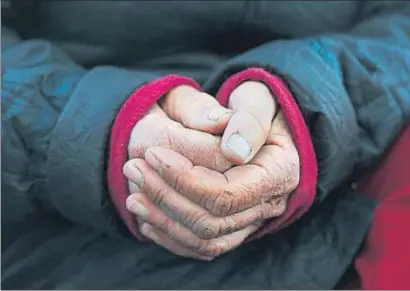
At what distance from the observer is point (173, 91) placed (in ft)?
2.28

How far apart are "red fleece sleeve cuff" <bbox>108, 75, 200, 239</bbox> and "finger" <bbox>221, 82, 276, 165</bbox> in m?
0.06

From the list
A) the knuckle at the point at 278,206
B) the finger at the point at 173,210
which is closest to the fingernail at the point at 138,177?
the finger at the point at 173,210

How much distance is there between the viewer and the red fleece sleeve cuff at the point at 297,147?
2.18 ft

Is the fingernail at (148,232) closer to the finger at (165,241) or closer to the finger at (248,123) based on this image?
the finger at (165,241)

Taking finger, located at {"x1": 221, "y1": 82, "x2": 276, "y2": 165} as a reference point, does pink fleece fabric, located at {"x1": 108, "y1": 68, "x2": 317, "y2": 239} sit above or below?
below

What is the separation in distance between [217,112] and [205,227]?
0.09m

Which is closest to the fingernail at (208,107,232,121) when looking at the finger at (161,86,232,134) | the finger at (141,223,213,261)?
the finger at (161,86,232,134)

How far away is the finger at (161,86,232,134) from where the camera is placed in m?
0.62

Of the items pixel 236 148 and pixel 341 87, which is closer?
pixel 236 148

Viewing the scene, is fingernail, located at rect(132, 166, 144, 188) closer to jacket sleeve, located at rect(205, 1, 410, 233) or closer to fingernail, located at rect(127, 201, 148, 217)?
fingernail, located at rect(127, 201, 148, 217)

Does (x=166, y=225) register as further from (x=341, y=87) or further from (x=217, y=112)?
(x=341, y=87)

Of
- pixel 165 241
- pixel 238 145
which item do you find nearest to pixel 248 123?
pixel 238 145

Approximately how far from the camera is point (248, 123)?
0.61 m

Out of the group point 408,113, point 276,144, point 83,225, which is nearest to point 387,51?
point 408,113
